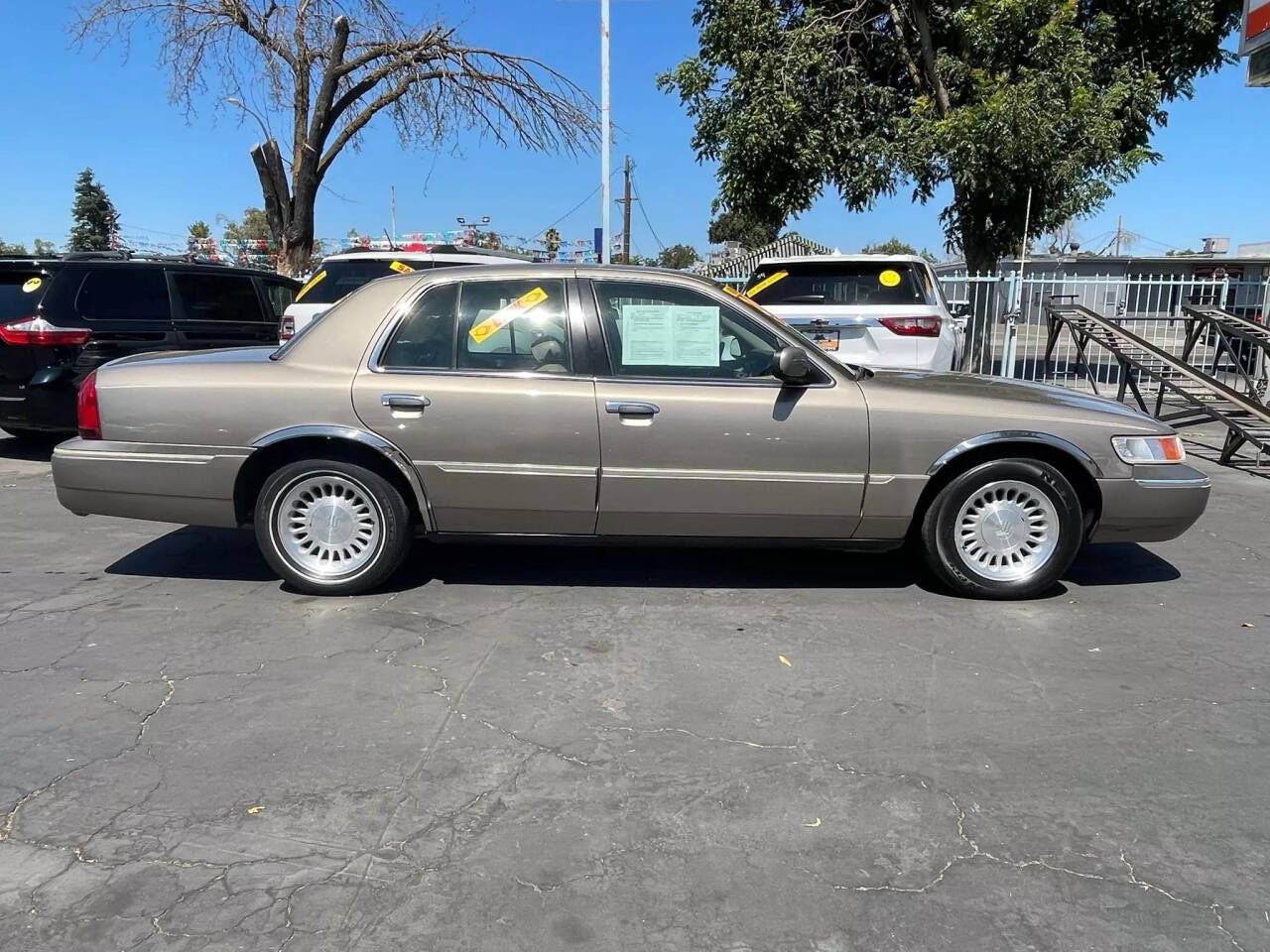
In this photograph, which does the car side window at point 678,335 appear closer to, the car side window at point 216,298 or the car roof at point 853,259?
the car roof at point 853,259

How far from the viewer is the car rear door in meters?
8.80

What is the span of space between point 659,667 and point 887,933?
1729 mm

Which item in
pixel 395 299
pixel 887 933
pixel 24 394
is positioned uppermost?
pixel 395 299

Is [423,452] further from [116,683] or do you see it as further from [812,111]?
[812,111]

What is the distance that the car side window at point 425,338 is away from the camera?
4715 mm

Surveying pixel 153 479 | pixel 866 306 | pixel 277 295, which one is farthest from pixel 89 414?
pixel 866 306

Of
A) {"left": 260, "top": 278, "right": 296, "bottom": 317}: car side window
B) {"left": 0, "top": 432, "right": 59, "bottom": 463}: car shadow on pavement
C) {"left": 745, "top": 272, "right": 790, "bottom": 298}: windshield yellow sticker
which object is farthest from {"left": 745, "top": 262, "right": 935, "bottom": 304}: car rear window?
{"left": 0, "top": 432, "right": 59, "bottom": 463}: car shadow on pavement

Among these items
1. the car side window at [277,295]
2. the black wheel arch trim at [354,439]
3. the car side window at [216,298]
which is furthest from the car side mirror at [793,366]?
the car side window at [277,295]

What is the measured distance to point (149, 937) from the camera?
2.35 metres

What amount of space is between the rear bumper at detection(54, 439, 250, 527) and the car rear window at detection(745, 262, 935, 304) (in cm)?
539

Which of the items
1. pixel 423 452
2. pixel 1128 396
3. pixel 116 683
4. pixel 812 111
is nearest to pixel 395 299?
pixel 423 452

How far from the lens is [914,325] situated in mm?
8297

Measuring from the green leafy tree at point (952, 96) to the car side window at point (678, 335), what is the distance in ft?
30.6

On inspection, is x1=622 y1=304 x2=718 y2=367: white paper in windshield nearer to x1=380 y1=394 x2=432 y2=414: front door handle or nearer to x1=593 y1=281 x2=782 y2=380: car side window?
x1=593 y1=281 x2=782 y2=380: car side window
